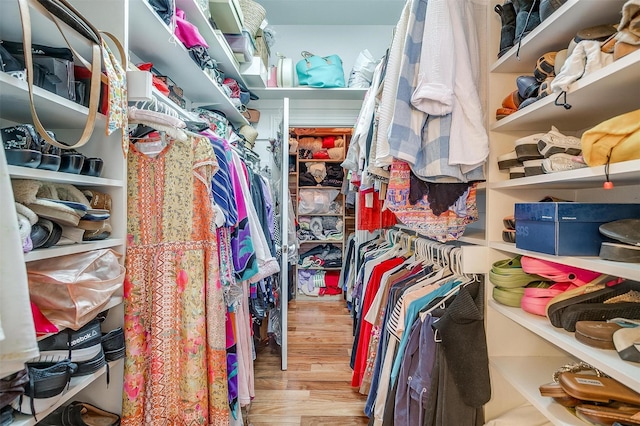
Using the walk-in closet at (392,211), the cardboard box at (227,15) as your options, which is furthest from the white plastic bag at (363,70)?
the walk-in closet at (392,211)

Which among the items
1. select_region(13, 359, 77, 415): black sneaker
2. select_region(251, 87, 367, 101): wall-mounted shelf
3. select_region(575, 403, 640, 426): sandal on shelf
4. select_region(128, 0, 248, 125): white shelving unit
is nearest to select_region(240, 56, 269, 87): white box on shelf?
select_region(251, 87, 367, 101): wall-mounted shelf

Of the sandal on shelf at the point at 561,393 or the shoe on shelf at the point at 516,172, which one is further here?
the shoe on shelf at the point at 516,172

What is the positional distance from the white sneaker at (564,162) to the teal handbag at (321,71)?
7.73 ft

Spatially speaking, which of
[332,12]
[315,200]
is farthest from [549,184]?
[315,200]

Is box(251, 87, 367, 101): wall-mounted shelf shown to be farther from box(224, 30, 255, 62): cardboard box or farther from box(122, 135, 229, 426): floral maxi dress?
box(122, 135, 229, 426): floral maxi dress

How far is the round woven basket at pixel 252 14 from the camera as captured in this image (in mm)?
2404

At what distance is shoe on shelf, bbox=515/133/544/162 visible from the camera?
0.95 metres

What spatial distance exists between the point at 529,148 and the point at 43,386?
1289 mm

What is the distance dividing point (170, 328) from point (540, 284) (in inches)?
46.0

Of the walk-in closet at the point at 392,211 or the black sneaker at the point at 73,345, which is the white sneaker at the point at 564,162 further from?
the black sneaker at the point at 73,345

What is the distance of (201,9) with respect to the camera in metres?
1.61

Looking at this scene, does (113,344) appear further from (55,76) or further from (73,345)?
(55,76)

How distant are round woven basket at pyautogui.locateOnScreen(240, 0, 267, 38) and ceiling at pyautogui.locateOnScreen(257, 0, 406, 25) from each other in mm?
484

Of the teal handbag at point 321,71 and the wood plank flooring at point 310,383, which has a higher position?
the teal handbag at point 321,71
